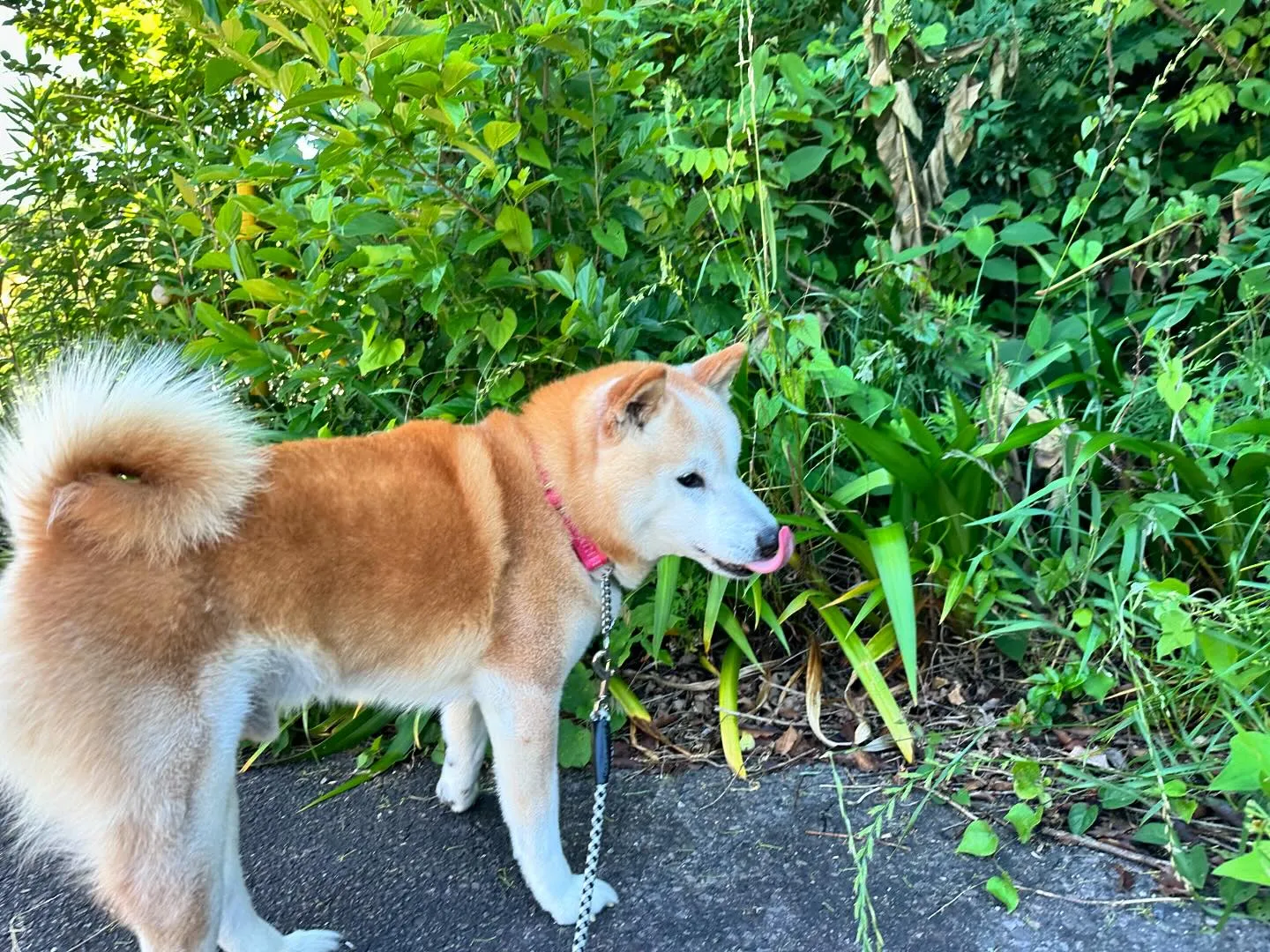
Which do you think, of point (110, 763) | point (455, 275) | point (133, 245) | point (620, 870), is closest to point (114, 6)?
point (133, 245)

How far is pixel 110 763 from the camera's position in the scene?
1.61 metres

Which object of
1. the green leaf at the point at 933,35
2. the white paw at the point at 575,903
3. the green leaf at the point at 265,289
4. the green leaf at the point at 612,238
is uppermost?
the green leaf at the point at 933,35

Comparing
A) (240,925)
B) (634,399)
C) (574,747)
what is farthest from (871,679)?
(240,925)

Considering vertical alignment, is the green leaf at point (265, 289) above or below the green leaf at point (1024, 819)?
above

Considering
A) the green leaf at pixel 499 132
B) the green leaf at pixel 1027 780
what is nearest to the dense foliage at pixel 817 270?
the green leaf at pixel 499 132

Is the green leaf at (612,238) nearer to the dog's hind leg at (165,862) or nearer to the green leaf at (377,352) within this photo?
the green leaf at (377,352)

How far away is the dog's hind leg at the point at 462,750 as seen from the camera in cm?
251

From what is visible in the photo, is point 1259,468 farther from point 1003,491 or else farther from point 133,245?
point 133,245

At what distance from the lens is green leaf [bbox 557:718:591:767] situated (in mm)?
2707

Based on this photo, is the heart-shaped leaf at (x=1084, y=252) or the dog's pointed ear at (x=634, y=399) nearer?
the dog's pointed ear at (x=634, y=399)

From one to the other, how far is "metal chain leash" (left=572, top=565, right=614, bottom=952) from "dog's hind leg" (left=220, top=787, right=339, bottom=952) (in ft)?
2.40

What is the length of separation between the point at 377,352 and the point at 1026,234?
2493 mm

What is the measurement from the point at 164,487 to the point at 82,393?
27cm

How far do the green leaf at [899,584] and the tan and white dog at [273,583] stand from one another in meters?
0.41
